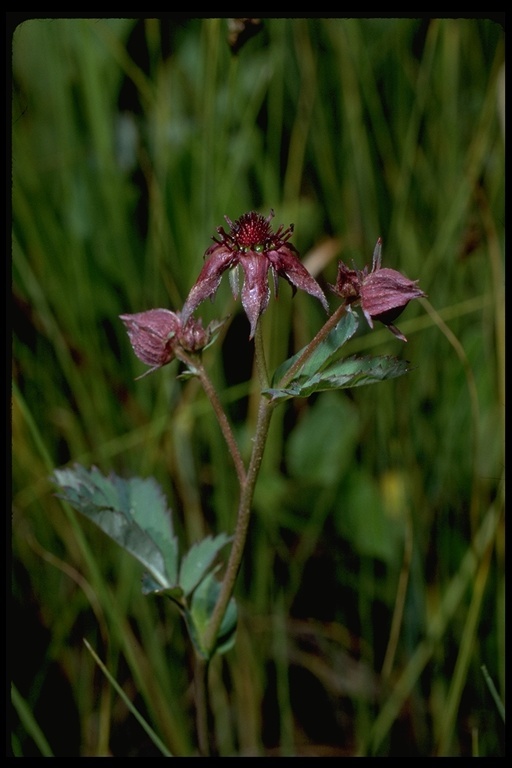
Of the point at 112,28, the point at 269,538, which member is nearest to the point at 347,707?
the point at 269,538

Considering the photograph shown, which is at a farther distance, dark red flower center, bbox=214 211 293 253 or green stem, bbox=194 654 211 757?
green stem, bbox=194 654 211 757

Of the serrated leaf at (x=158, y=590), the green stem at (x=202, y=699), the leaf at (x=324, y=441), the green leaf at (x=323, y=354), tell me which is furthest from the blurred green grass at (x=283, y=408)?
the green leaf at (x=323, y=354)

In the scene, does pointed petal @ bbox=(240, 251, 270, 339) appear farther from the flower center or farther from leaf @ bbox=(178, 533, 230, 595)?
leaf @ bbox=(178, 533, 230, 595)

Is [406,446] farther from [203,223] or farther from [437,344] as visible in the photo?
[203,223]

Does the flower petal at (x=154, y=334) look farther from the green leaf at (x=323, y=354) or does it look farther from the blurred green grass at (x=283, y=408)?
the blurred green grass at (x=283, y=408)

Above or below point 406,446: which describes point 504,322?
above

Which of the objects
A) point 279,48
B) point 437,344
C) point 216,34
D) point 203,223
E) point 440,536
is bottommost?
point 440,536

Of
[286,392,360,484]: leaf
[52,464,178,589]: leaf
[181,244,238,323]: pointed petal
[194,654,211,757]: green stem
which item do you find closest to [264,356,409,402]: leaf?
[181,244,238,323]: pointed petal
